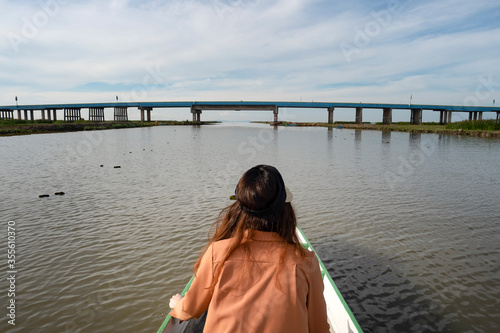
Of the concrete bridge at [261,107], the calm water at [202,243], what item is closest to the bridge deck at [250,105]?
the concrete bridge at [261,107]

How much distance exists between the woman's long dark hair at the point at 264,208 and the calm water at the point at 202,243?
4212 mm

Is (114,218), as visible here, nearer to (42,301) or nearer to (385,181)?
(42,301)

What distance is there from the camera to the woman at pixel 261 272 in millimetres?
2398

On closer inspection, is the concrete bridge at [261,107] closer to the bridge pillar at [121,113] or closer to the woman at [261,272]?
the bridge pillar at [121,113]

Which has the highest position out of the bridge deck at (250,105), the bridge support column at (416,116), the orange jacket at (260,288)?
the bridge deck at (250,105)

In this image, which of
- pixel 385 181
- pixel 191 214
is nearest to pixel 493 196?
pixel 385 181

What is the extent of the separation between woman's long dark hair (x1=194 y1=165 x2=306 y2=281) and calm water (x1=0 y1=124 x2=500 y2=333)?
4.21m

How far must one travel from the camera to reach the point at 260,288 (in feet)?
7.86

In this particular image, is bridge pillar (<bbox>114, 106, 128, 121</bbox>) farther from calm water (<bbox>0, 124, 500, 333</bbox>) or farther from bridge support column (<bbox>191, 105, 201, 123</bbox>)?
calm water (<bbox>0, 124, 500, 333</bbox>)

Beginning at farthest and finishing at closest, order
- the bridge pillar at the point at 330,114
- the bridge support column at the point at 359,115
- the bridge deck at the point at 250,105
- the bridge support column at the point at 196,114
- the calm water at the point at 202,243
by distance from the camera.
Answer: the bridge support column at the point at 196,114 < the bridge pillar at the point at 330,114 < the bridge support column at the point at 359,115 < the bridge deck at the point at 250,105 < the calm water at the point at 202,243

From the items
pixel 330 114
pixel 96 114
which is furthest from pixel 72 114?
pixel 330 114

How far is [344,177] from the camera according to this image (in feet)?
62.5

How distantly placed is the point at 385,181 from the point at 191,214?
1147cm

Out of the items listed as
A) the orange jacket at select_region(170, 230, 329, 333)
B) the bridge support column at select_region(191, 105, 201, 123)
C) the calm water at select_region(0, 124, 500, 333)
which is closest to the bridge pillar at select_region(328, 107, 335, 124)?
the bridge support column at select_region(191, 105, 201, 123)
